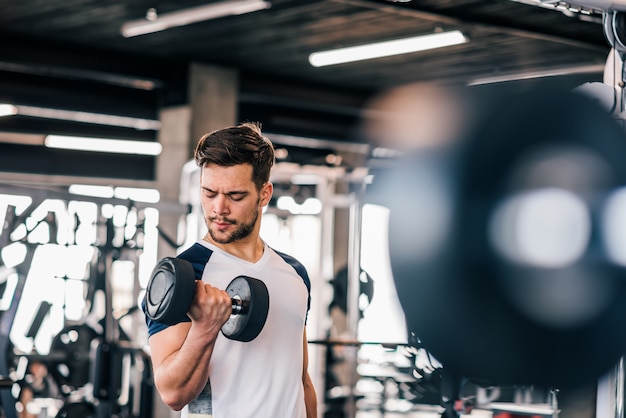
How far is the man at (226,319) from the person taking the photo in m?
1.64

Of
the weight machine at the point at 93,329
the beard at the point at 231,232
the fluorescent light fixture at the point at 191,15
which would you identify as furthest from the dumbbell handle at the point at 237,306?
the fluorescent light fixture at the point at 191,15

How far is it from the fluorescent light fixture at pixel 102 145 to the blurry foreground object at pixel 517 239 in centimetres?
973

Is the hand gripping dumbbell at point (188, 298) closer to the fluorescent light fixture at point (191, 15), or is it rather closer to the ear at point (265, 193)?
the ear at point (265, 193)

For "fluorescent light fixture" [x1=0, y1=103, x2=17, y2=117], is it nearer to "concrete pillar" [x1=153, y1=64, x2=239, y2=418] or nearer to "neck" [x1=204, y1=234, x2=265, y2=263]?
"concrete pillar" [x1=153, y1=64, x2=239, y2=418]

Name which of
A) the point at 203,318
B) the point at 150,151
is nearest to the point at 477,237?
the point at 203,318

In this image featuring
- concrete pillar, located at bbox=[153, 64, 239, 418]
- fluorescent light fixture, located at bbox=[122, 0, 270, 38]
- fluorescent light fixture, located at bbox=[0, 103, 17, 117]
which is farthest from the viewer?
fluorescent light fixture, located at bbox=[0, 103, 17, 117]

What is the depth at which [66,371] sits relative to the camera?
229 inches

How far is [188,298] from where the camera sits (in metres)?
1.59

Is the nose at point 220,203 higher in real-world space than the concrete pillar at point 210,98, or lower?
lower

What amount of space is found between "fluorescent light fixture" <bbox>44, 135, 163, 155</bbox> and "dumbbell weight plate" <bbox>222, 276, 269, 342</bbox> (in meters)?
8.96

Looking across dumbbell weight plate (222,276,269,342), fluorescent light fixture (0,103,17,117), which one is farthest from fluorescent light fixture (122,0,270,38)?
dumbbell weight plate (222,276,269,342)

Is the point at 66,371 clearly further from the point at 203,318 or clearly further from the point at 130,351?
the point at 203,318

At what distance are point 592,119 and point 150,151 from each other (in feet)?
34.5

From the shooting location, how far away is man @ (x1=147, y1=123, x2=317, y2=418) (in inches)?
64.5
